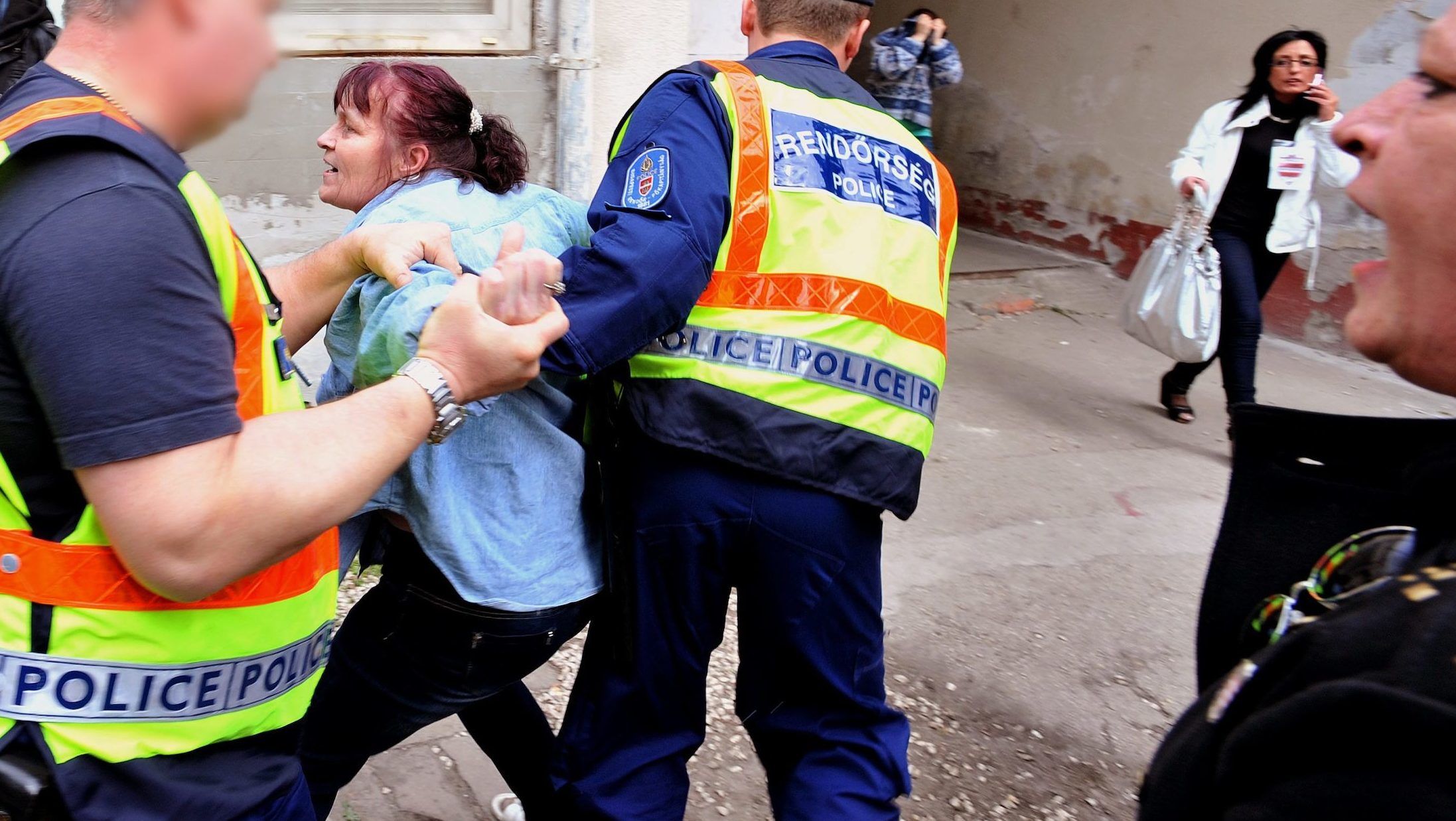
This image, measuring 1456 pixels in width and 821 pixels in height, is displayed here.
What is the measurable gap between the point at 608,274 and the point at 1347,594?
3.78 ft

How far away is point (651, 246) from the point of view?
1826mm

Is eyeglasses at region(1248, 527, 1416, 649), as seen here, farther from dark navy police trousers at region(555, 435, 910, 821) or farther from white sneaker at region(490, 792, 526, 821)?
white sneaker at region(490, 792, 526, 821)

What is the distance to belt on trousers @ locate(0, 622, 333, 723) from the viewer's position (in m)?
1.16

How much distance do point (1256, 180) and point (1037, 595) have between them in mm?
2398

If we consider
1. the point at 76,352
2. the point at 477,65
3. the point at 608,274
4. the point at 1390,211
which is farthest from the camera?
the point at 477,65

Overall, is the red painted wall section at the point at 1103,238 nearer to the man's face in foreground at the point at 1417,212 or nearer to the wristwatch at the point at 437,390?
the man's face in foreground at the point at 1417,212

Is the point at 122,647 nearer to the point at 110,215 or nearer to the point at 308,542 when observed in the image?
the point at 308,542

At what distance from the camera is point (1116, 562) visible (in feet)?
13.4

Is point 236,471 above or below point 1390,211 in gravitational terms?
below

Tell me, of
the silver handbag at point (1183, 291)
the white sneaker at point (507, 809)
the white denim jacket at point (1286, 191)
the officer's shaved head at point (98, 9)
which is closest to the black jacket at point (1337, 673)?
the officer's shaved head at point (98, 9)

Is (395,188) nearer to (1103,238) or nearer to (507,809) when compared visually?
(507,809)

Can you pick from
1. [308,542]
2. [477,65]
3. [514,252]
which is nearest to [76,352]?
A: [308,542]

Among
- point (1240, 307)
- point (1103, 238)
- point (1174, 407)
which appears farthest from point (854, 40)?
point (1103, 238)

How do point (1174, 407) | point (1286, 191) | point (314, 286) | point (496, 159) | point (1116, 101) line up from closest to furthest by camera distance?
point (314, 286) < point (496, 159) < point (1286, 191) < point (1174, 407) < point (1116, 101)
